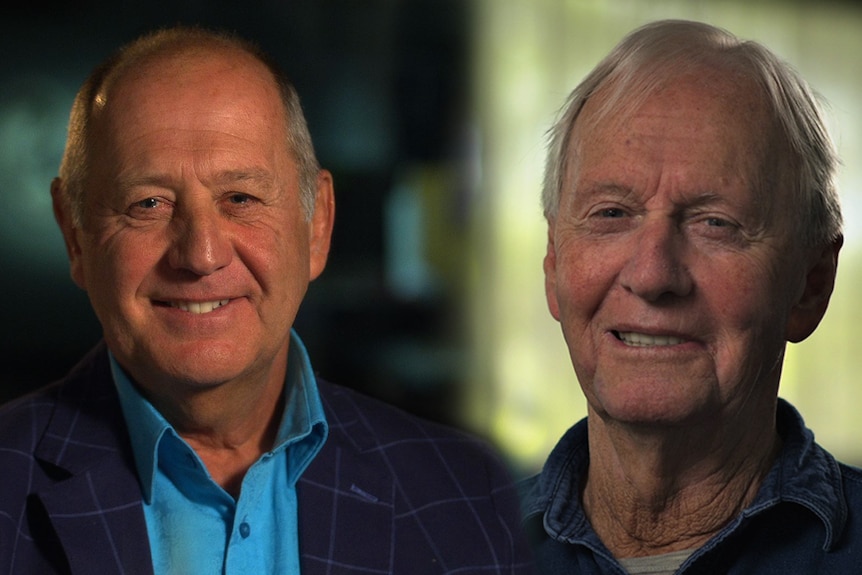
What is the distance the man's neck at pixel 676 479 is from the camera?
3.96ft

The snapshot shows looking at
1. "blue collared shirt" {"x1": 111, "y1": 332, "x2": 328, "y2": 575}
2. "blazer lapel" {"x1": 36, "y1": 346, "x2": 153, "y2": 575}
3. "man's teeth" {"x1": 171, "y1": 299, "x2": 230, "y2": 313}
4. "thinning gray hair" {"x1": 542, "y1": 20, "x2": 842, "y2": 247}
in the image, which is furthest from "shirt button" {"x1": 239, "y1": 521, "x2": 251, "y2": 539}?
"thinning gray hair" {"x1": 542, "y1": 20, "x2": 842, "y2": 247}

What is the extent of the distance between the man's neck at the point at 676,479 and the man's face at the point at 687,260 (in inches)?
2.0

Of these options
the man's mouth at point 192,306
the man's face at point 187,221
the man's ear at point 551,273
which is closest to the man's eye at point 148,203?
the man's face at point 187,221

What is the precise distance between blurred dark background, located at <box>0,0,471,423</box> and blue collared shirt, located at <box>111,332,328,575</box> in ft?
1.18

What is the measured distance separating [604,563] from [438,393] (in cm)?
66

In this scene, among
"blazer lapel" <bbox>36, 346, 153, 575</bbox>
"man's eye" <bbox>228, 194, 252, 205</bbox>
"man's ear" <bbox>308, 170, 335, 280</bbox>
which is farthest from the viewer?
"man's ear" <bbox>308, 170, 335, 280</bbox>

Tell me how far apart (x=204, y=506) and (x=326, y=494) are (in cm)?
15

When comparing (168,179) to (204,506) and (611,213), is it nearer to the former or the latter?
(204,506)

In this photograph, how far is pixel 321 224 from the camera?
1.36 m

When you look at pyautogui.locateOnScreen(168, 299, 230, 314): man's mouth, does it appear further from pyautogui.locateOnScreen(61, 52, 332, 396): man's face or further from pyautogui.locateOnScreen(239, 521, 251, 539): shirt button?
pyautogui.locateOnScreen(239, 521, 251, 539): shirt button

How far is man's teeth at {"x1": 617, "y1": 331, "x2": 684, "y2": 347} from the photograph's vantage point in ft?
3.76

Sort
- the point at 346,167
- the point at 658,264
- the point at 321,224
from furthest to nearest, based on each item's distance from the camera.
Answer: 1. the point at 346,167
2. the point at 321,224
3. the point at 658,264

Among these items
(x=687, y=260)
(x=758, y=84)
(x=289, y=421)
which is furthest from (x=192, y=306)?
(x=758, y=84)

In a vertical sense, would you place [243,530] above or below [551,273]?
below
